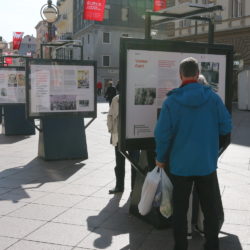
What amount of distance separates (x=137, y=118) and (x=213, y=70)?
1156 mm

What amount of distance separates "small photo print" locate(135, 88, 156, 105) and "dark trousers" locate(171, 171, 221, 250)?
117 cm

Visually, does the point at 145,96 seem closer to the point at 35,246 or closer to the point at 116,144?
the point at 116,144

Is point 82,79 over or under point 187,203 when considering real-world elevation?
over

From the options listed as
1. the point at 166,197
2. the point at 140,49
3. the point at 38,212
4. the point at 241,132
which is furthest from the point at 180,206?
the point at 241,132

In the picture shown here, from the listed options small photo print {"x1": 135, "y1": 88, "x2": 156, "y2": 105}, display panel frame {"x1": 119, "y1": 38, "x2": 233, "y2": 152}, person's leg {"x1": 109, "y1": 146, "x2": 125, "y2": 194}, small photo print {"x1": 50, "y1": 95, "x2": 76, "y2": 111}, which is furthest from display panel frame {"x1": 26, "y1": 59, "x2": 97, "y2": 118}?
small photo print {"x1": 135, "y1": 88, "x2": 156, "y2": 105}

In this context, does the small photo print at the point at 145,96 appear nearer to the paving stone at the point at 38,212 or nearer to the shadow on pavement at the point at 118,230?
the shadow on pavement at the point at 118,230

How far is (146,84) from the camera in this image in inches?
190

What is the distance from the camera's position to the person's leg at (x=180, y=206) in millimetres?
3830

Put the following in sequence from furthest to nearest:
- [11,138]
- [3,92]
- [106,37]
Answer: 1. [106,37]
2. [3,92]
3. [11,138]

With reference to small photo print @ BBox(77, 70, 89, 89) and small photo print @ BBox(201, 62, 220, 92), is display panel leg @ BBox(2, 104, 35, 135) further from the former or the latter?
small photo print @ BBox(201, 62, 220, 92)

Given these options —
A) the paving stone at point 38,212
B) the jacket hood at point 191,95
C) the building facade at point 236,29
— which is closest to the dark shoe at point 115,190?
the paving stone at point 38,212

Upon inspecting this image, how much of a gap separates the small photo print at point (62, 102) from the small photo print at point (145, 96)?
4.44 m

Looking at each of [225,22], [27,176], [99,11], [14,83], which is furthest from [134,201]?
[225,22]

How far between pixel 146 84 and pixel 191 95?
112 centimetres
